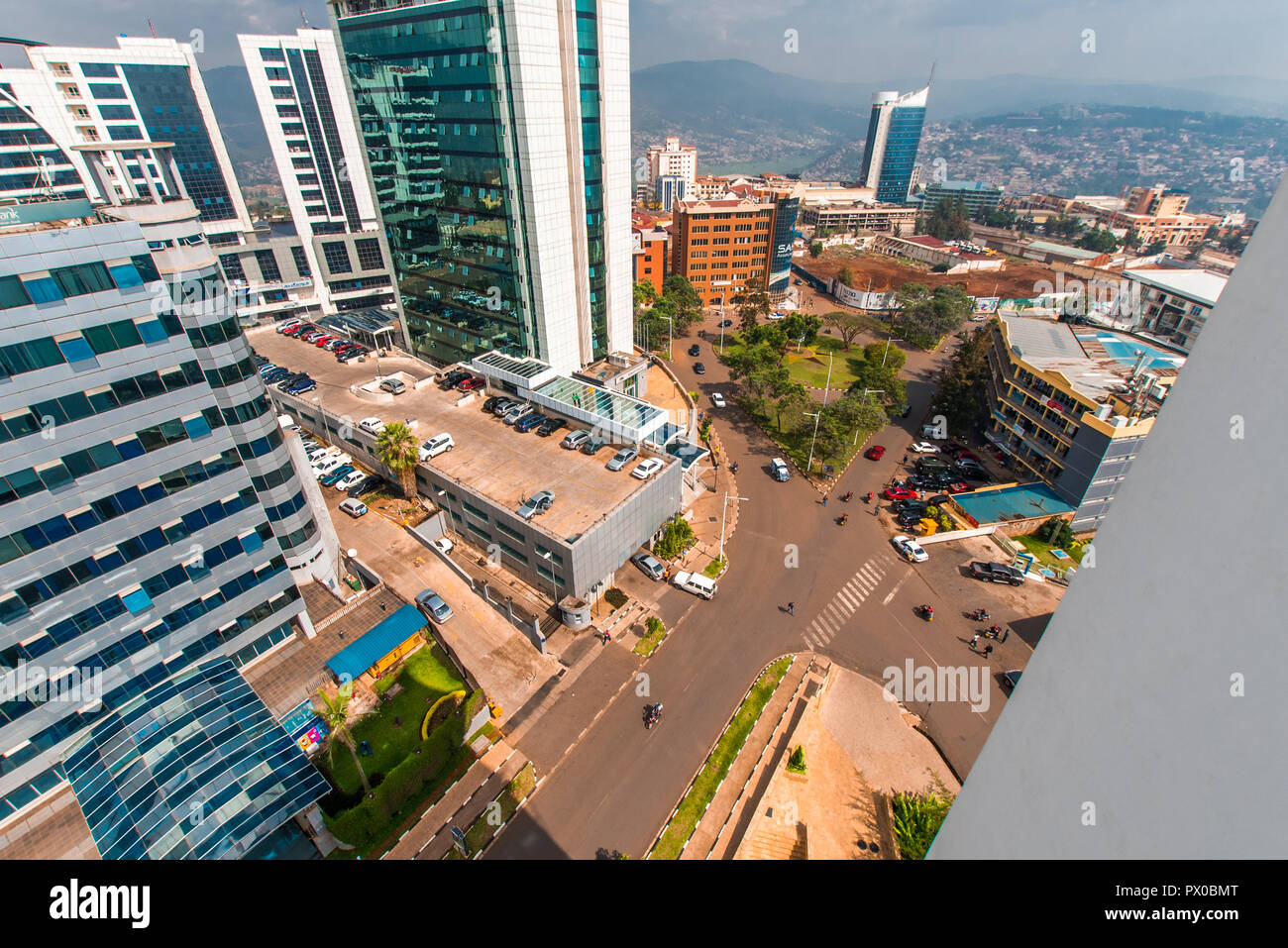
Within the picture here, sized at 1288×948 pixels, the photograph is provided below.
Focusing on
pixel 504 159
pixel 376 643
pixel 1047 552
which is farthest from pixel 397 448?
pixel 1047 552

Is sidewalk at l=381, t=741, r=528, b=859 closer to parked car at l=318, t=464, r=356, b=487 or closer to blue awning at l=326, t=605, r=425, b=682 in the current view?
blue awning at l=326, t=605, r=425, b=682

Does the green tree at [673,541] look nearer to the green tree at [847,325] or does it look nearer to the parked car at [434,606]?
the parked car at [434,606]

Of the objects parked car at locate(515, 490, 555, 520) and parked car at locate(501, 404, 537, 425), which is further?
parked car at locate(501, 404, 537, 425)

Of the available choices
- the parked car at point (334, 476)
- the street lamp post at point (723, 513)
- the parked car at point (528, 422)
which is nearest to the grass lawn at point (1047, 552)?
the street lamp post at point (723, 513)

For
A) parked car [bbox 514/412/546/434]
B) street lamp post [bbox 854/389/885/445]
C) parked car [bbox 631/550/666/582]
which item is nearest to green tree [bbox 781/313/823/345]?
street lamp post [bbox 854/389/885/445]

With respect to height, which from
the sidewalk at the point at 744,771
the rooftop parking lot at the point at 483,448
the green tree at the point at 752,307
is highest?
the rooftop parking lot at the point at 483,448

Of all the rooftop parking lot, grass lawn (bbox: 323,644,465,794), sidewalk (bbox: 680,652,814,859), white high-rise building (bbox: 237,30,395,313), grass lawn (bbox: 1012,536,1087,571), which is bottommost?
grass lawn (bbox: 1012,536,1087,571)
